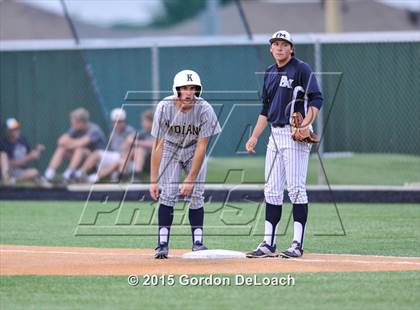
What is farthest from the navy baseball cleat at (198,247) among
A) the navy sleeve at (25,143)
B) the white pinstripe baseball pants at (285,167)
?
the navy sleeve at (25,143)

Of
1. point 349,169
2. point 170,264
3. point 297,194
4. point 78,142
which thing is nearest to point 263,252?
point 297,194

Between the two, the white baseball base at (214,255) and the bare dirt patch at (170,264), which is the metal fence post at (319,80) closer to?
the bare dirt patch at (170,264)

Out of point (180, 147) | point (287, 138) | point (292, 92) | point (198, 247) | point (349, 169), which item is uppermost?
point (292, 92)

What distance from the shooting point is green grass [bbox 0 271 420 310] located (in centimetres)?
824

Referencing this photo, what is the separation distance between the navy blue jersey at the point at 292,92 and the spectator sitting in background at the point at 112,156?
8866 millimetres

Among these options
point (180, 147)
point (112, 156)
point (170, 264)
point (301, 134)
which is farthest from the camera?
point (112, 156)

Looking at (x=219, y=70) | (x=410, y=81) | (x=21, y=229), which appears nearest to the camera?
(x=21, y=229)

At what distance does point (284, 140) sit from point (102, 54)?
10.7 m

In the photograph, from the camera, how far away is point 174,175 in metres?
11.1

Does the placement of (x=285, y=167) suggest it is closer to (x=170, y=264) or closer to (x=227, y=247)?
(x=170, y=264)

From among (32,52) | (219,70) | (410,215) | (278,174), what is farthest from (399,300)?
(32,52)

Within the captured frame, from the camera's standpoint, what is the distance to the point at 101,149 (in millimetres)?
19984

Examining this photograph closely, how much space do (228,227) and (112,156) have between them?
5.78 metres

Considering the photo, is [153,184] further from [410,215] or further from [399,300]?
[410,215]
